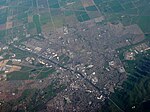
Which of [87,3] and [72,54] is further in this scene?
[87,3]

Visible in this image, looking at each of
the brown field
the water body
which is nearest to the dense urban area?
the brown field

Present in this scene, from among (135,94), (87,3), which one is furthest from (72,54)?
(87,3)

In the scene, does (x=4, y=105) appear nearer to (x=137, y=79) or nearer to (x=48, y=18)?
(x=137, y=79)

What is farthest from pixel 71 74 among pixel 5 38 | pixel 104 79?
pixel 5 38

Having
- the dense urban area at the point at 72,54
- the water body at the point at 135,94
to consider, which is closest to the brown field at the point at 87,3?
the dense urban area at the point at 72,54

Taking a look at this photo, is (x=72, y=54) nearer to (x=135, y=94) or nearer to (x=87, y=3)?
(x=135, y=94)

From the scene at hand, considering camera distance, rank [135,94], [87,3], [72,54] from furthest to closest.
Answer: [87,3]
[72,54]
[135,94]

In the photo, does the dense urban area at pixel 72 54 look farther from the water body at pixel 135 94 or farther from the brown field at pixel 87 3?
the water body at pixel 135 94

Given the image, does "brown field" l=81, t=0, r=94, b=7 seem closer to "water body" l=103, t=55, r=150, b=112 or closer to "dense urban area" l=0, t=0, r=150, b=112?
"dense urban area" l=0, t=0, r=150, b=112
